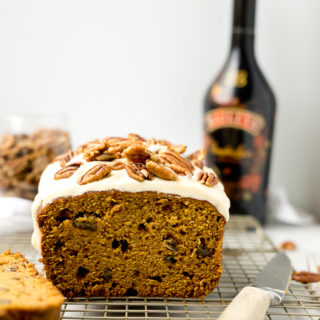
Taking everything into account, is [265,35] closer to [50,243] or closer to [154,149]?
[154,149]

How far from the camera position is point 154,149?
1810mm

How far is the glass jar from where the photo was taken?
89.4 inches

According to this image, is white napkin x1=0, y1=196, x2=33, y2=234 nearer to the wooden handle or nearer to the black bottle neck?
the wooden handle

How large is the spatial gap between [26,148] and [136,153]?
0.83 metres

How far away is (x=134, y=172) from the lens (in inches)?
62.2

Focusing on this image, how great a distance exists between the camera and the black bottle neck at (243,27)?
2.52m

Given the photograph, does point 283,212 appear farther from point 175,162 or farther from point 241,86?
point 175,162

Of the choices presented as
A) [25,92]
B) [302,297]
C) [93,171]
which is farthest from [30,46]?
[302,297]

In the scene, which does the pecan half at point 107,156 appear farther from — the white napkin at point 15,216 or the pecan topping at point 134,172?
the white napkin at point 15,216

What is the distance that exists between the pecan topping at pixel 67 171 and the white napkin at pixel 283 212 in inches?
59.7

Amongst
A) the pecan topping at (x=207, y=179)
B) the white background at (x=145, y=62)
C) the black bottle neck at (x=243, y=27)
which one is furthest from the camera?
the white background at (x=145, y=62)

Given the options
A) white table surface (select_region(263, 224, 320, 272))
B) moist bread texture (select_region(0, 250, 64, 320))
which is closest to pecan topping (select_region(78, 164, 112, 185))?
moist bread texture (select_region(0, 250, 64, 320))

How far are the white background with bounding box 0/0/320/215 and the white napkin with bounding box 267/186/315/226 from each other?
10.1 inches

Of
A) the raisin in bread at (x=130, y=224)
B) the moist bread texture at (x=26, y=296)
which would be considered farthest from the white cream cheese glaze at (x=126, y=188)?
the moist bread texture at (x=26, y=296)
